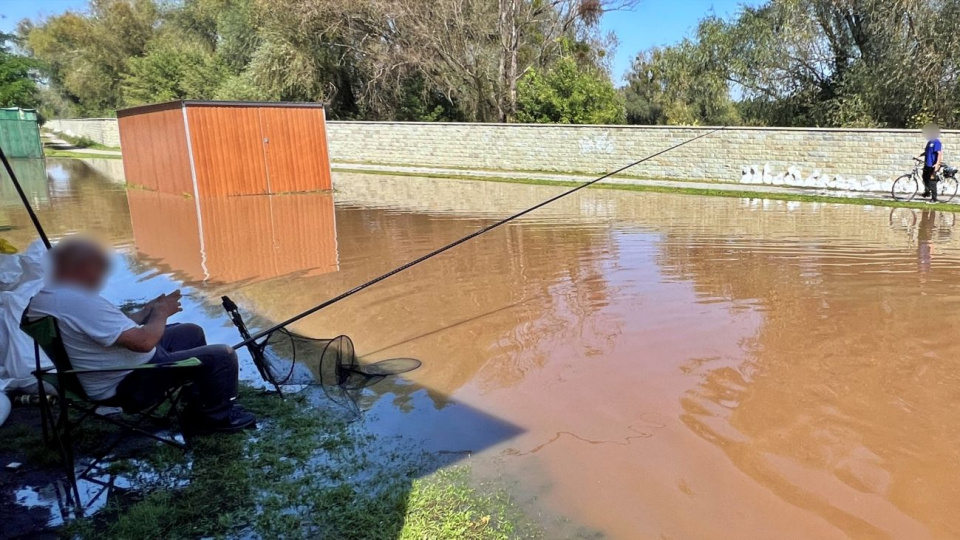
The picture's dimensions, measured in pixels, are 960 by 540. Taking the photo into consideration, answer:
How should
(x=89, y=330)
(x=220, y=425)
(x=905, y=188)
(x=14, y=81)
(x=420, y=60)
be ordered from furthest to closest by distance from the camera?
1. (x=14, y=81)
2. (x=420, y=60)
3. (x=905, y=188)
4. (x=220, y=425)
5. (x=89, y=330)

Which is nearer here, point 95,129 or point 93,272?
point 93,272

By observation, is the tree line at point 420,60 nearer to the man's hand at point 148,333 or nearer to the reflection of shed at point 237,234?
the reflection of shed at point 237,234

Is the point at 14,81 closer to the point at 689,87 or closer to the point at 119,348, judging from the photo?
the point at 689,87

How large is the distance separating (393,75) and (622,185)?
15.8 meters

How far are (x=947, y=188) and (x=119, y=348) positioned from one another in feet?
59.1

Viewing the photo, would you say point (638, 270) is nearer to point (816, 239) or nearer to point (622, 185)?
point (816, 239)

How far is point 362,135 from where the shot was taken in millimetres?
28062

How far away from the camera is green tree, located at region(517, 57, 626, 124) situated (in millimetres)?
29062

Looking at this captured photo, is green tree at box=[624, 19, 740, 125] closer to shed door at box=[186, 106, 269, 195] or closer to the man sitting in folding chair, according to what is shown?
shed door at box=[186, 106, 269, 195]

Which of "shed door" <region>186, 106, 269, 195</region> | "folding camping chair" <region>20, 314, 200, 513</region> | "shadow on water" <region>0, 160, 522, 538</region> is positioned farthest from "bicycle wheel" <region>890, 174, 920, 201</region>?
"folding camping chair" <region>20, 314, 200, 513</region>

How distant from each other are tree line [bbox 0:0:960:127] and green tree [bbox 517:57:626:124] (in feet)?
0.20

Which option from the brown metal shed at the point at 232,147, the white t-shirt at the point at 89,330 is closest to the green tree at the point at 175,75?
the brown metal shed at the point at 232,147

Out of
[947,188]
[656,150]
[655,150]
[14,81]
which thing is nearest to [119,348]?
[947,188]

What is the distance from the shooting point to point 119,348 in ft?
11.7
